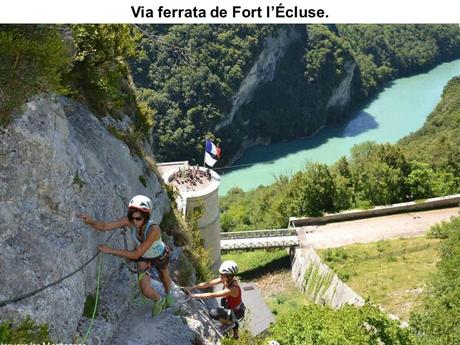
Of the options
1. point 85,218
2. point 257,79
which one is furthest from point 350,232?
point 257,79

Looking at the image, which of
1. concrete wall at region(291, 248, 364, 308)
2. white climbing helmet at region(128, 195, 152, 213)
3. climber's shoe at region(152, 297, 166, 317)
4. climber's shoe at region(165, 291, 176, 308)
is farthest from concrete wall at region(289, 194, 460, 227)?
white climbing helmet at region(128, 195, 152, 213)

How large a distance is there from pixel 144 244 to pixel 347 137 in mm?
91950

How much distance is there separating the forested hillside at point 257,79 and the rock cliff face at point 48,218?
6127 centimetres

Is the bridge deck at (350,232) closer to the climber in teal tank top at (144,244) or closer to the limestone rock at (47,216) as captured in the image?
the climber in teal tank top at (144,244)

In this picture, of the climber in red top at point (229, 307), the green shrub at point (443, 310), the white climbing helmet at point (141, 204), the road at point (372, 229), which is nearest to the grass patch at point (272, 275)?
the road at point (372, 229)

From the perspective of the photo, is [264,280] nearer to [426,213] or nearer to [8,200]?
[426,213]

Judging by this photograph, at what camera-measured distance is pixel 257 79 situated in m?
101

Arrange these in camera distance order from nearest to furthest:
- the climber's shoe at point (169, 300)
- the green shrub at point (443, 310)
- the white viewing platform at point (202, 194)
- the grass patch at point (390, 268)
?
the climber's shoe at point (169, 300), the green shrub at point (443, 310), the white viewing platform at point (202, 194), the grass patch at point (390, 268)

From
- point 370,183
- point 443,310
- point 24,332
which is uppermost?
point 24,332

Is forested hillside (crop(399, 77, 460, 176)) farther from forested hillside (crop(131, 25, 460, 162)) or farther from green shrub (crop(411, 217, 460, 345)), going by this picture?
green shrub (crop(411, 217, 460, 345))

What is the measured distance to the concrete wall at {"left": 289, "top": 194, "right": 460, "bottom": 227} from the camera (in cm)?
3303

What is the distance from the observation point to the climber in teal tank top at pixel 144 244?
24.8ft

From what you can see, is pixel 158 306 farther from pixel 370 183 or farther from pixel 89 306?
pixel 370 183

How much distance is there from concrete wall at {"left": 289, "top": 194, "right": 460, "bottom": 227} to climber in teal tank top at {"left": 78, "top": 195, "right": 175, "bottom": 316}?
82.3 feet
